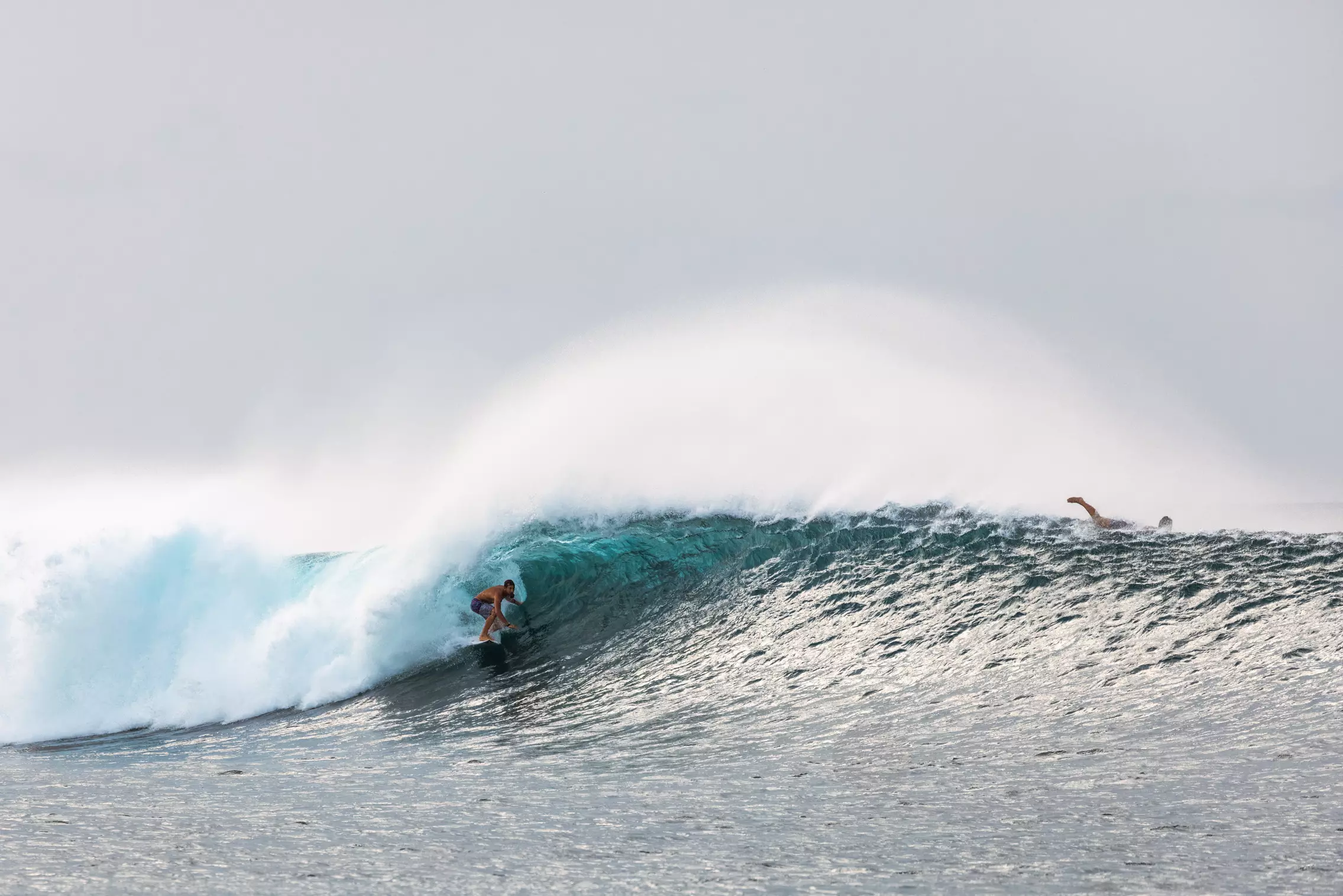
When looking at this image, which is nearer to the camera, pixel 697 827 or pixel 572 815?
pixel 697 827

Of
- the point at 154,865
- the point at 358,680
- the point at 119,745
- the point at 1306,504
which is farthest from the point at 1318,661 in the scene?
the point at 1306,504

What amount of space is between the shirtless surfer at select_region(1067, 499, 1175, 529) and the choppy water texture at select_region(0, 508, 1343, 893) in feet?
1.17

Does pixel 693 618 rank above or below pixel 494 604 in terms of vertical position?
below

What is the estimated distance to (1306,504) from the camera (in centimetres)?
3794

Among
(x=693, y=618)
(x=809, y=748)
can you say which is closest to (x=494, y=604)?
(x=693, y=618)

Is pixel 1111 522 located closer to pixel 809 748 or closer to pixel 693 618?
pixel 693 618

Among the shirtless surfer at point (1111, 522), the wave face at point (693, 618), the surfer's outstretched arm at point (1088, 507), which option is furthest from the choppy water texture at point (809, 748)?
the surfer's outstretched arm at point (1088, 507)

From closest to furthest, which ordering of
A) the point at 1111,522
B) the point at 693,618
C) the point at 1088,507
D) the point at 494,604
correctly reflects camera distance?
the point at 693,618 → the point at 494,604 → the point at 1111,522 → the point at 1088,507

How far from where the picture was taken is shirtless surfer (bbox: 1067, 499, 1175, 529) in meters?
13.9

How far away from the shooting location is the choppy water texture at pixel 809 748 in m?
5.29

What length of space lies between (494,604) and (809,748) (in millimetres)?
6566

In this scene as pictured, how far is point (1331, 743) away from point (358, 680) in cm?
1021

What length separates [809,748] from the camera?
7859mm

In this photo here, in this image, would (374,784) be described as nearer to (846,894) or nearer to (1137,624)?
(846,894)
